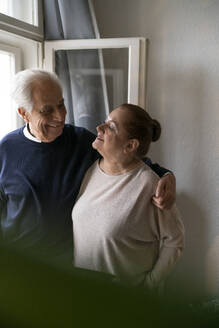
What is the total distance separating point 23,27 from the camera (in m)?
1.10

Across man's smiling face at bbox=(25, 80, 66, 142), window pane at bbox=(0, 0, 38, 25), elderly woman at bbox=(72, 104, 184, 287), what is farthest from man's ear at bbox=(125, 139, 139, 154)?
window pane at bbox=(0, 0, 38, 25)

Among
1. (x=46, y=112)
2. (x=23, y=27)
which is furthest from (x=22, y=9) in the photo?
(x=46, y=112)

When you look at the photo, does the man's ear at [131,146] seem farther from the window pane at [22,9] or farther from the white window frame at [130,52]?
the window pane at [22,9]

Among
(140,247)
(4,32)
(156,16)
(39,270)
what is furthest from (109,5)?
(39,270)

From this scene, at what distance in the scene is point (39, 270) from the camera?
0.07 meters

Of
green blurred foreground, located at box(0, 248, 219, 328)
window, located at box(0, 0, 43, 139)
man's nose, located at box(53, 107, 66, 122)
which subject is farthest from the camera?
window, located at box(0, 0, 43, 139)

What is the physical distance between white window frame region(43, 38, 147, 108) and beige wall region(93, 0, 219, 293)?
136 millimetres

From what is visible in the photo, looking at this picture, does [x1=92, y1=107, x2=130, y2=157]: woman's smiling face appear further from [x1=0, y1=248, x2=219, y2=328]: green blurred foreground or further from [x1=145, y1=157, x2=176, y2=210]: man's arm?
[x1=0, y1=248, x2=219, y2=328]: green blurred foreground

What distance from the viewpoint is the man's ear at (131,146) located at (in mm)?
808

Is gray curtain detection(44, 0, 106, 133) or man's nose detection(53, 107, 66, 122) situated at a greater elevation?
gray curtain detection(44, 0, 106, 133)

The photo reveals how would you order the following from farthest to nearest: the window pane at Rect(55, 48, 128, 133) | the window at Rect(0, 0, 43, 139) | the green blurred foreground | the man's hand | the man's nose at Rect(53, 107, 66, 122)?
the window pane at Rect(55, 48, 128, 133) < the window at Rect(0, 0, 43, 139) < the man's nose at Rect(53, 107, 66, 122) < the man's hand < the green blurred foreground

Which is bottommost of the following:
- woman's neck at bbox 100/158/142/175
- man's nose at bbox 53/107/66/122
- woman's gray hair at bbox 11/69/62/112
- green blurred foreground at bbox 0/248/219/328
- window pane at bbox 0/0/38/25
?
woman's neck at bbox 100/158/142/175

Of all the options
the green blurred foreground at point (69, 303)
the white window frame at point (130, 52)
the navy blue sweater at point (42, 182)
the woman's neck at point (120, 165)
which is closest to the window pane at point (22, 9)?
the white window frame at point (130, 52)

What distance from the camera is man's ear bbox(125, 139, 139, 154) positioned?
808mm
